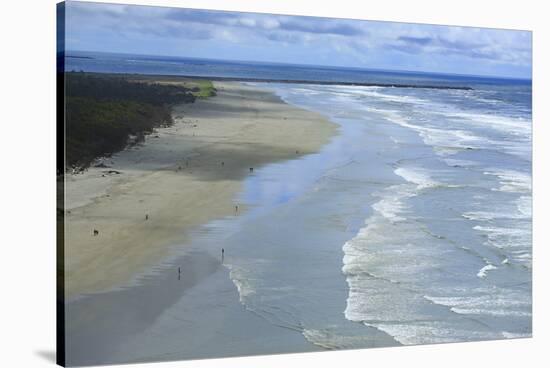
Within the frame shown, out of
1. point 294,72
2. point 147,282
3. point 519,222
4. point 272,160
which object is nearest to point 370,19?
point 294,72

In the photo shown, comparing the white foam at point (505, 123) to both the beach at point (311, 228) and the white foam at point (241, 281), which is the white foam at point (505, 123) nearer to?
the beach at point (311, 228)

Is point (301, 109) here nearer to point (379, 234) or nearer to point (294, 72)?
point (294, 72)

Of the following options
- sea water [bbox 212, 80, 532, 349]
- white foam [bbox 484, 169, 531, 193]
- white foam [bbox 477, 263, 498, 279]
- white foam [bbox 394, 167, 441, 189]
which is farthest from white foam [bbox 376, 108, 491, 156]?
white foam [bbox 477, 263, 498, 279]

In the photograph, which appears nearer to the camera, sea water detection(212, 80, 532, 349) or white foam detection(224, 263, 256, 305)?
white foam detection(224, 263, 256, 305)

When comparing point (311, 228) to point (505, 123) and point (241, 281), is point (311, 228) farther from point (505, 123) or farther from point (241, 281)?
point (505, 123)

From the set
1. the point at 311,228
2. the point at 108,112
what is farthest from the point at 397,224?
the point at 108,112

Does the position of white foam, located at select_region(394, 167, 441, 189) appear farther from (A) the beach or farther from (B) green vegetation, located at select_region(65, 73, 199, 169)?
(B) green vegetation, located at select_region(65, 73, 199, 169)
